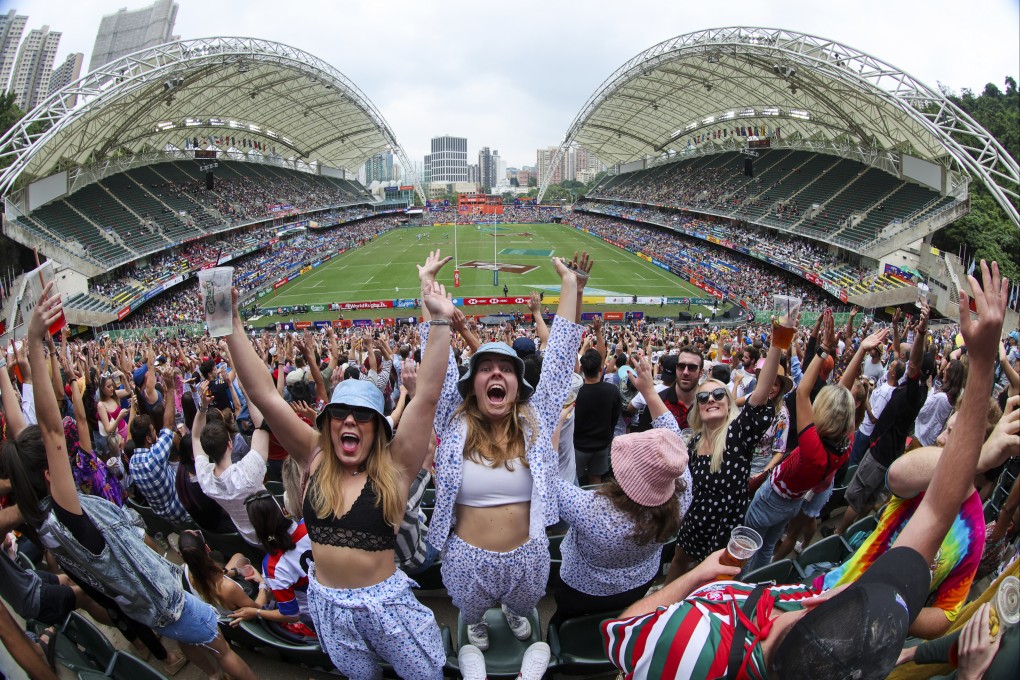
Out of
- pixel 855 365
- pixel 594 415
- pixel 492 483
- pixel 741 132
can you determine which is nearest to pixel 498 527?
pixel 492 483

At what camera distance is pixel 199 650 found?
10.4 feet

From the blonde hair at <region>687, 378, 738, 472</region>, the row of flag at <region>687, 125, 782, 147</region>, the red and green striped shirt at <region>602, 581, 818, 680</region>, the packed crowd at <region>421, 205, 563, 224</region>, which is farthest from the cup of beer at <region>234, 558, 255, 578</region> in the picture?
the packed crowd at <region>421, 205, 563, 224</region>

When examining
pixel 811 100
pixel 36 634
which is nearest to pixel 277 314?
pixel 36 634

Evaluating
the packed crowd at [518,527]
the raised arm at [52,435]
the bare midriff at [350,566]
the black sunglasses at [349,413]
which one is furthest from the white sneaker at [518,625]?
the raised arm at [52,435]

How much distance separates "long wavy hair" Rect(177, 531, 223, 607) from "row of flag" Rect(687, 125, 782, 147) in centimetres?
5345

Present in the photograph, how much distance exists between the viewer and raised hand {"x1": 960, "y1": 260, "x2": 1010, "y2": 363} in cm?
155

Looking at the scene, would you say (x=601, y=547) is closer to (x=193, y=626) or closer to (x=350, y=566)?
(x=350, y=566)

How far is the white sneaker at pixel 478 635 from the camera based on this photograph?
2.93 m

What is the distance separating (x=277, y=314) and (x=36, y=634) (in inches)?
1142

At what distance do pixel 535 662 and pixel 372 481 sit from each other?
1272 mm

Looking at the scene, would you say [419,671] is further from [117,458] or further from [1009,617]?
[117,458]

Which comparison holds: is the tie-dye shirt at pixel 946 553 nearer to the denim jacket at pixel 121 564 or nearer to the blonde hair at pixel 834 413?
the blonde hair at pixel 834 413

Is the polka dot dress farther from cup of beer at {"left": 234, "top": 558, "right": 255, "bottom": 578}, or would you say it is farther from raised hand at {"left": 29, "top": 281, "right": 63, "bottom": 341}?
raised hand at {"left": 29, "top": 281, "right": 63, "bottom": 341}

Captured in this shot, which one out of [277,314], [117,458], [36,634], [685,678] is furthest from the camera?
[277,314]
